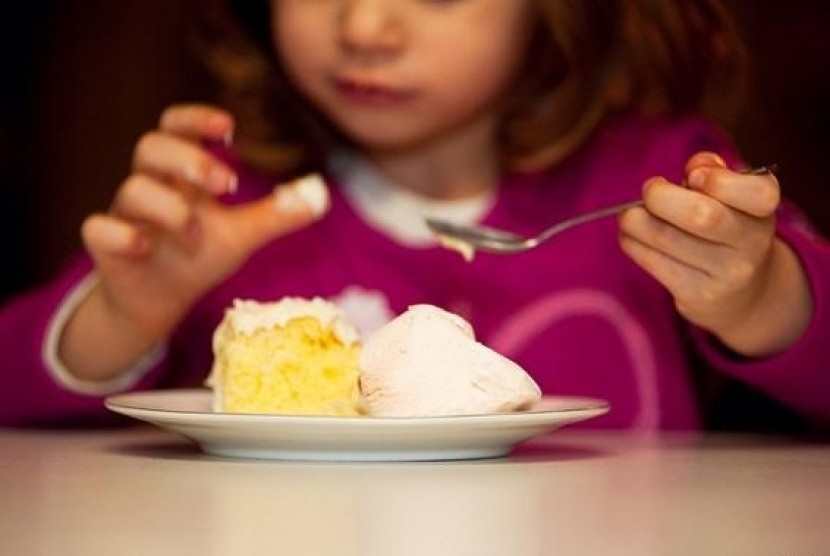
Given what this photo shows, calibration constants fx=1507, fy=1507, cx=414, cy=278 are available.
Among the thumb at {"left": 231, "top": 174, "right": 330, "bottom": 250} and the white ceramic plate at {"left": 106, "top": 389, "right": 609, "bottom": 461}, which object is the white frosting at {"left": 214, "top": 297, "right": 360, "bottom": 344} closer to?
the white ceramic plate at {"left": 106, "top": 389, "right": 609, "bottom": 461}

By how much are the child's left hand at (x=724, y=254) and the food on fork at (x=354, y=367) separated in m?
0.15

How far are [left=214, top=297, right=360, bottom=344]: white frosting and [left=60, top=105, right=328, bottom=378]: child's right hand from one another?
0.24 m

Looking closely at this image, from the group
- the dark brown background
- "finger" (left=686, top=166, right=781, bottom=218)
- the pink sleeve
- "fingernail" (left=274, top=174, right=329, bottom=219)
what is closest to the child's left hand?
"finger" (left=686, top=166, right=781, bottom=218)

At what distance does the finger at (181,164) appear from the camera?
1073 mm

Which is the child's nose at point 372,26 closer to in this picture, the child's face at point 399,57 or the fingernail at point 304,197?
the child's face at point 399,57

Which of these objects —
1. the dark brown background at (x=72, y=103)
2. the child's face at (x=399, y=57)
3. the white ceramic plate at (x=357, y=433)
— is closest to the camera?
the white ceramic plate at (x=357, y=433)

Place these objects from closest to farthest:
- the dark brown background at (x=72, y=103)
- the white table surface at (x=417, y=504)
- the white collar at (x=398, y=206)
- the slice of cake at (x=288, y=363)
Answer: the white table surface at (x=417, y=504), the slice of cake at (x=288, y=363), the white collar at (x=398, y=206), the dark brown background at (x=72, y=103)

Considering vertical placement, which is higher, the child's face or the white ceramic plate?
the child's face

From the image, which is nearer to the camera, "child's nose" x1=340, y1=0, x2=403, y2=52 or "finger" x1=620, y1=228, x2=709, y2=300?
"finger" x1=620, y1=228, x2=709, y2=300

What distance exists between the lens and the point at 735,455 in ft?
2.93

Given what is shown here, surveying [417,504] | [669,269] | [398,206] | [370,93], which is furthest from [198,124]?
[417,504]

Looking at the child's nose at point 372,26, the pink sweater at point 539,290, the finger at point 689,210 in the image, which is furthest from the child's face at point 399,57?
the finger at point 689,210

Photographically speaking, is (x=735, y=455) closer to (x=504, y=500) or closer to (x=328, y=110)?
(x=504, y=500)

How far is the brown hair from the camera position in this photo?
1339mm
